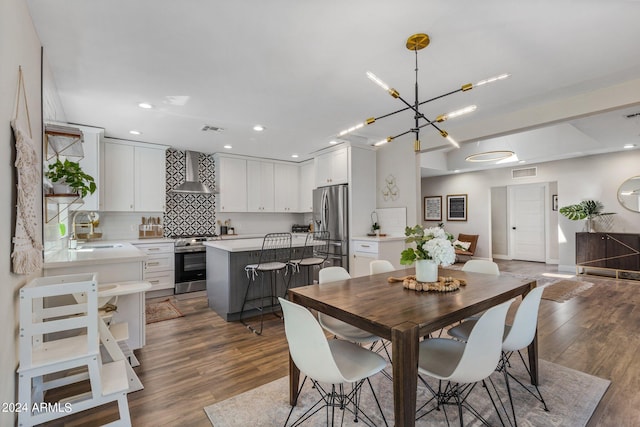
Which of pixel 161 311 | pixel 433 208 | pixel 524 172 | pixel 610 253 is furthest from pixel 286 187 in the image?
pixel 610 253

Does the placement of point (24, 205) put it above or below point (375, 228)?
above

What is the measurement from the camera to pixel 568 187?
670 cm

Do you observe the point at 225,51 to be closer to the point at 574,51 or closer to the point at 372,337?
the point at 372,337

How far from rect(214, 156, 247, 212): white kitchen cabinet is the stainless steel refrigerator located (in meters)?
1.58

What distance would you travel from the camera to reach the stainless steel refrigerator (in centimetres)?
486

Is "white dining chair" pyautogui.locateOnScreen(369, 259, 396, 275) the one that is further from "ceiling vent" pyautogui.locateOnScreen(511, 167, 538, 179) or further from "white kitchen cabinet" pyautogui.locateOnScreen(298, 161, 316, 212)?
"ceiling vent" pyautogui.locateOnScreen(511, 167, 538, 179)

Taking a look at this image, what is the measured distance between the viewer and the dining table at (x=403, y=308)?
133 centimetres

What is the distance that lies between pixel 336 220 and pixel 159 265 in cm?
287

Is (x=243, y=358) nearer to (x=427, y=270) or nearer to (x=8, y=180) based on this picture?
(x=427, y=270)

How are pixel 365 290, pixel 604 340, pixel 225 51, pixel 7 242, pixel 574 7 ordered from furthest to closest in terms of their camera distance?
pixel 604 340
pixel 225 51
pixel 365 290
pixel 574 7
pixel 7 242

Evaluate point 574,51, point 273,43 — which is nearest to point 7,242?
point 273,43

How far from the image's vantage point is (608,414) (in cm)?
185

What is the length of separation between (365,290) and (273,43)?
5.95ft

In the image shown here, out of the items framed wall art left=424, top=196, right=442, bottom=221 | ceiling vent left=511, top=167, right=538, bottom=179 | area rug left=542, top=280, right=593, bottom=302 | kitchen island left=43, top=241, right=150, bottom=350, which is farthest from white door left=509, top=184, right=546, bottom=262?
kitchen island left=43, top=241, right=150, bottom=350
